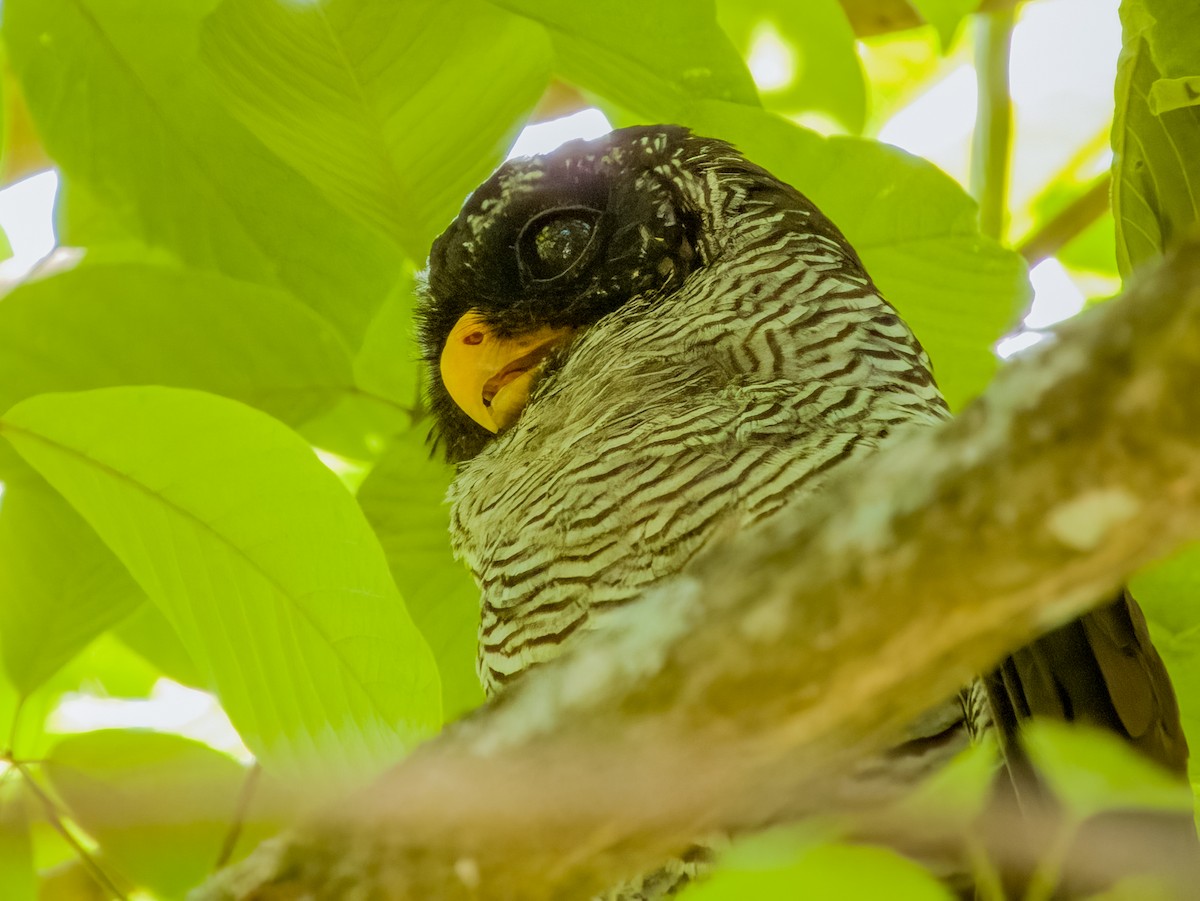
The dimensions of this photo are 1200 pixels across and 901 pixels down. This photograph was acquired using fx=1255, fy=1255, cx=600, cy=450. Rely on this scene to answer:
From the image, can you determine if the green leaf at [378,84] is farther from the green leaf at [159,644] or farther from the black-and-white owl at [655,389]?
the green leaf at [159,644]

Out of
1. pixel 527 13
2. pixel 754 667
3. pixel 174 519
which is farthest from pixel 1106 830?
pixel 527 13

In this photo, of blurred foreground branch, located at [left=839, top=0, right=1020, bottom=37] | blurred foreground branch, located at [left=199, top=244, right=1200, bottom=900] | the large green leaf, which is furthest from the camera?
blurred foreground branch, located at [left=839, top=0, right=1020, bottom=37]

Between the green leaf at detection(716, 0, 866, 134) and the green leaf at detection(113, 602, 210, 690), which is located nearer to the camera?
the green leaf at detection(716, 0, 866, 134)

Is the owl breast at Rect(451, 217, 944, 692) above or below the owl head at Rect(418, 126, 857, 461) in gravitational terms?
below

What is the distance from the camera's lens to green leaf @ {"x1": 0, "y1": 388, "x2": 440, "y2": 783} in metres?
1.13

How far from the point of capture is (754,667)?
2.00 feet

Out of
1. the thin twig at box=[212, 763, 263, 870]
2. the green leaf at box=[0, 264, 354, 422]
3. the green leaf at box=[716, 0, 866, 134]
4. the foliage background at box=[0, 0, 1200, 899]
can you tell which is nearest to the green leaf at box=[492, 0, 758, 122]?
the foliage background at box=[0, 0, 1200, 899]

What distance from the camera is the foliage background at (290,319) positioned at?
1.14 metres

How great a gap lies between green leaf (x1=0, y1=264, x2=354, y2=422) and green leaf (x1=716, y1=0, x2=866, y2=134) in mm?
743

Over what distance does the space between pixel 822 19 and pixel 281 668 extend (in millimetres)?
1103

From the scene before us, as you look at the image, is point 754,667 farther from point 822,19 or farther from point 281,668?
point 822,19

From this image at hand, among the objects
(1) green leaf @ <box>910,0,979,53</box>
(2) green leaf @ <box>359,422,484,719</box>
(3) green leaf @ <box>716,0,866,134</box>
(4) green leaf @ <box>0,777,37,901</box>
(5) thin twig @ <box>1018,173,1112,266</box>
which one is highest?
(3) green leaf @ <box>716,0,866,134</box>

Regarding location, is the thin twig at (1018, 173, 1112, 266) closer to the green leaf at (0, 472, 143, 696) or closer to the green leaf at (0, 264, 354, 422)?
the green leaf at (0, 264, 354, 422)

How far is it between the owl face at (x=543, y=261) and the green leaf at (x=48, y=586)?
0.54 meters
